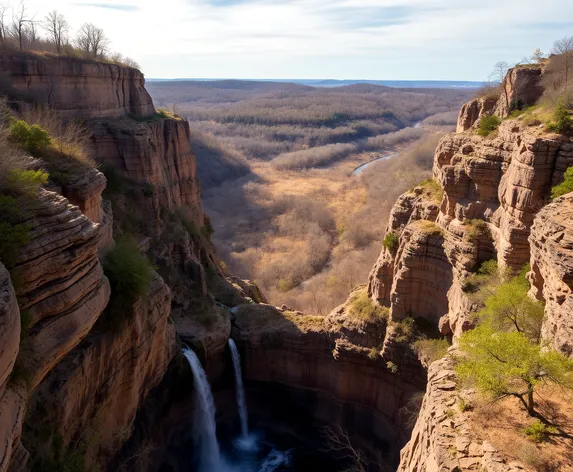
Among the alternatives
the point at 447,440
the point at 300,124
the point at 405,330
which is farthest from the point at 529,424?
the point at 300,124

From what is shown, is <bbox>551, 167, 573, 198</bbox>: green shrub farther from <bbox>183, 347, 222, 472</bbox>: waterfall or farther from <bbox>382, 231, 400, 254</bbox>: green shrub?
<bbox>183, 347, 222, 472</bbox>: waterfall

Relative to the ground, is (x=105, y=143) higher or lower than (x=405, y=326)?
higher

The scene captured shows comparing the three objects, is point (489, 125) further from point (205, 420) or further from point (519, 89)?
point (205, 420)

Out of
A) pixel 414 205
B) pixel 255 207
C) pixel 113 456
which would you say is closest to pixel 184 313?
pixel 113 456

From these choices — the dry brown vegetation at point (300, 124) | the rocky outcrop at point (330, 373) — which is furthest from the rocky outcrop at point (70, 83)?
the dry brown vegetation at point (300, 124)

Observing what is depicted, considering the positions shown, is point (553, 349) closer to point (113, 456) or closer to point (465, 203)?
point (465, 203)

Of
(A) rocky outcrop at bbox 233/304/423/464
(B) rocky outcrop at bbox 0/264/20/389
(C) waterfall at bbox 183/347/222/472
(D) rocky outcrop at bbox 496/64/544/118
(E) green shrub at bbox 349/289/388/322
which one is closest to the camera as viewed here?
(B) rocky outcrop at bbox 0/264/20/389

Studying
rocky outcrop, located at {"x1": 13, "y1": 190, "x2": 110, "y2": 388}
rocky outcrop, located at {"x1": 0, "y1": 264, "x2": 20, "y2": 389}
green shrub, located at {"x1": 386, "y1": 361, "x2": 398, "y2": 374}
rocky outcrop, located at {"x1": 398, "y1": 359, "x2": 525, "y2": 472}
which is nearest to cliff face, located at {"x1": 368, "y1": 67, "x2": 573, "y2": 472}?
rocky outcrop, located at {"x1": 398, "y1": 359, "x2": 525, "y2": 472}
